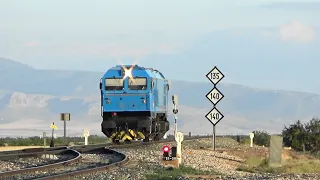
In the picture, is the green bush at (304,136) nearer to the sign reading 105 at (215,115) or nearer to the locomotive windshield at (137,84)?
the locomotive windshield at (137,84)

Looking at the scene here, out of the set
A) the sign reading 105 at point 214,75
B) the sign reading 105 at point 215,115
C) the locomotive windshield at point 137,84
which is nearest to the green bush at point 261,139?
the locomotive windshield at point 137,84

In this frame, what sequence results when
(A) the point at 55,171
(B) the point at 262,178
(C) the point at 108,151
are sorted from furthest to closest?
(C) the point at 108,151 → (A) the point at 55,171 → (B) the point at 262,178

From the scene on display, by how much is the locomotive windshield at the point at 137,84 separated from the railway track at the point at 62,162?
443cm

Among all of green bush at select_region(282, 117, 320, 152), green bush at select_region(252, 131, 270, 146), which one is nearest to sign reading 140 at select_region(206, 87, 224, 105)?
green bush at select_region(282, 117, 320, 152)

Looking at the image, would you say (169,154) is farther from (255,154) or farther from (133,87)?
(133,87)

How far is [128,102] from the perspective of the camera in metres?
44.1

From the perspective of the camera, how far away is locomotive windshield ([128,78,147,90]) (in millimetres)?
44250

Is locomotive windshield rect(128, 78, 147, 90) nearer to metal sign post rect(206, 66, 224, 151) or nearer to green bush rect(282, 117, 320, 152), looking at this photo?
metal sign post rect(206, 66, 224, 151)

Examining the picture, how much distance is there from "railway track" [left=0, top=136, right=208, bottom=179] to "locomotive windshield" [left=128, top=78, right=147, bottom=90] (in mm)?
4431

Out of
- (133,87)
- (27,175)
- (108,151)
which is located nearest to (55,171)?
(27,175)

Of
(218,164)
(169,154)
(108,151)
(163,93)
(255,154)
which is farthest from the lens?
(163,93)

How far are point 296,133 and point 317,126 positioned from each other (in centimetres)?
183

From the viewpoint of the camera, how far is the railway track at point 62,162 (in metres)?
24.4

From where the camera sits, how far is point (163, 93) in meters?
49.2
